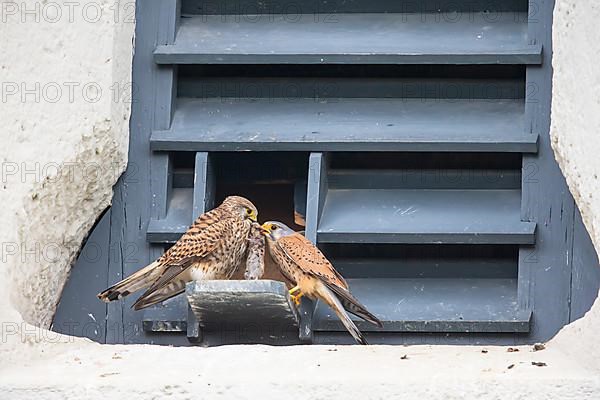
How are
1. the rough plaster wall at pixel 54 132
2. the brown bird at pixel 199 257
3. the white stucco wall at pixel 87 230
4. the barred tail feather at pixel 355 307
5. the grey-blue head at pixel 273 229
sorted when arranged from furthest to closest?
1. the grey-blue head at pixel 273 229
2. the brown bird at pixel 199 257
3. the barred tail feather at pixel 355 307
4. the rough plaster wall at pixel 54 132
5. the white stucco wall at pixel 87 230

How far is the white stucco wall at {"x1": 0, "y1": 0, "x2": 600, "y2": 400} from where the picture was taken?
303 cm

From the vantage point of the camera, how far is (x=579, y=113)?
3303 mm

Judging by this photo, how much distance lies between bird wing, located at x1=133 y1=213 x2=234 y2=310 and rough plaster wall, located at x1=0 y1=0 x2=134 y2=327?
196 millimetres

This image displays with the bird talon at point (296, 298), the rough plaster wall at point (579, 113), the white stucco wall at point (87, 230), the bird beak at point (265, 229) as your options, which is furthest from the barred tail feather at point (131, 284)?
the rough plaster wall at point (579, 113)

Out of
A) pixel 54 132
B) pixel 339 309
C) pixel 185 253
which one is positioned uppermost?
pixel 54 132

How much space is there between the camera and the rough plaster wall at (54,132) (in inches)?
137

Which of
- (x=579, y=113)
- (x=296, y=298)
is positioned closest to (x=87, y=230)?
(x=296, y=298)

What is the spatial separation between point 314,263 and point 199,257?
0.30 m

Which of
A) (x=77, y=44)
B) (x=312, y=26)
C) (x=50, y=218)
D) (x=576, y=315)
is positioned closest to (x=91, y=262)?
(x=50, y=218)

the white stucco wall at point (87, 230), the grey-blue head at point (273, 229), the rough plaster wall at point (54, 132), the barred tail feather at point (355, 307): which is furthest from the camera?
the grey-blue head at point (273, 229)

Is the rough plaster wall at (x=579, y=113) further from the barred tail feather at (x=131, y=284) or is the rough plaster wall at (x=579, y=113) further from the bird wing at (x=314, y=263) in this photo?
the barred tail feather at (x=131, y=284)

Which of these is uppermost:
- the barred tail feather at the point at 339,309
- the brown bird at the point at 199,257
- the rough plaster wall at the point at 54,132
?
the rough plaster wall at the point at 54,132

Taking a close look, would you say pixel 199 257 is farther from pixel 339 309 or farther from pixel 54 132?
pixel 54 132

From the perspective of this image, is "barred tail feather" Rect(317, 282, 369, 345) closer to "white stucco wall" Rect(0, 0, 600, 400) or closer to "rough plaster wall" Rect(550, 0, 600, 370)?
"white stucco wall" Rect(0, 0, 600, 400)
